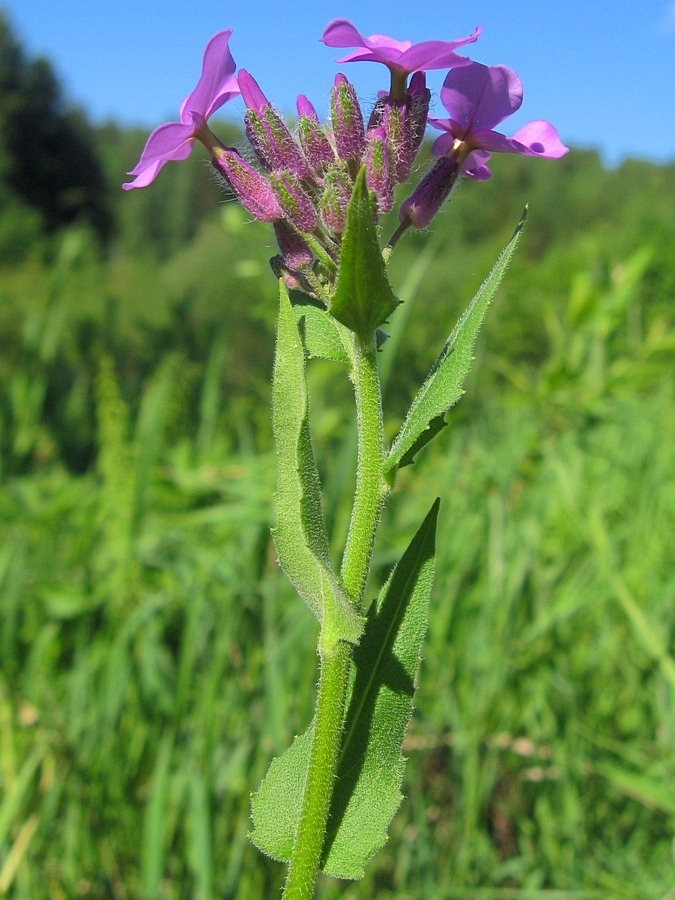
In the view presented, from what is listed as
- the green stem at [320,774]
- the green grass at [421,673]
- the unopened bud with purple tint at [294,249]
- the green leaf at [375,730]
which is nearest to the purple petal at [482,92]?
the unopened bud with purple tint at [294,249]

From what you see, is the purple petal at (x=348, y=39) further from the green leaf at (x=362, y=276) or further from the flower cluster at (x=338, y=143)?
the green leaf at (x=362, y=276)

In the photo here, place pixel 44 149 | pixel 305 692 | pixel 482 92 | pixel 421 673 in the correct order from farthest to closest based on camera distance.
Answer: pixel 44 149 → pixel 421 673 → pixel 305 692 → pixel 482 92

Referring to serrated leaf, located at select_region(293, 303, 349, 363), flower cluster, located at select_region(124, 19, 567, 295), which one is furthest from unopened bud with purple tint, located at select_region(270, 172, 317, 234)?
serrated leaf, located at select_region(293, 303, 349, 363)

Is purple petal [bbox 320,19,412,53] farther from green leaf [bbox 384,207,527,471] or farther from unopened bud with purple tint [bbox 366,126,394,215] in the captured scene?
green leaf [bbox 384,207,527,471]

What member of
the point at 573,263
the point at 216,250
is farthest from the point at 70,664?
the point at 216,250

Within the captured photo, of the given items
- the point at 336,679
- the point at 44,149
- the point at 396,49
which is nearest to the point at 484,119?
the point at 396,49

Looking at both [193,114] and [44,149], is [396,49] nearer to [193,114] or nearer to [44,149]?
[193,114]
